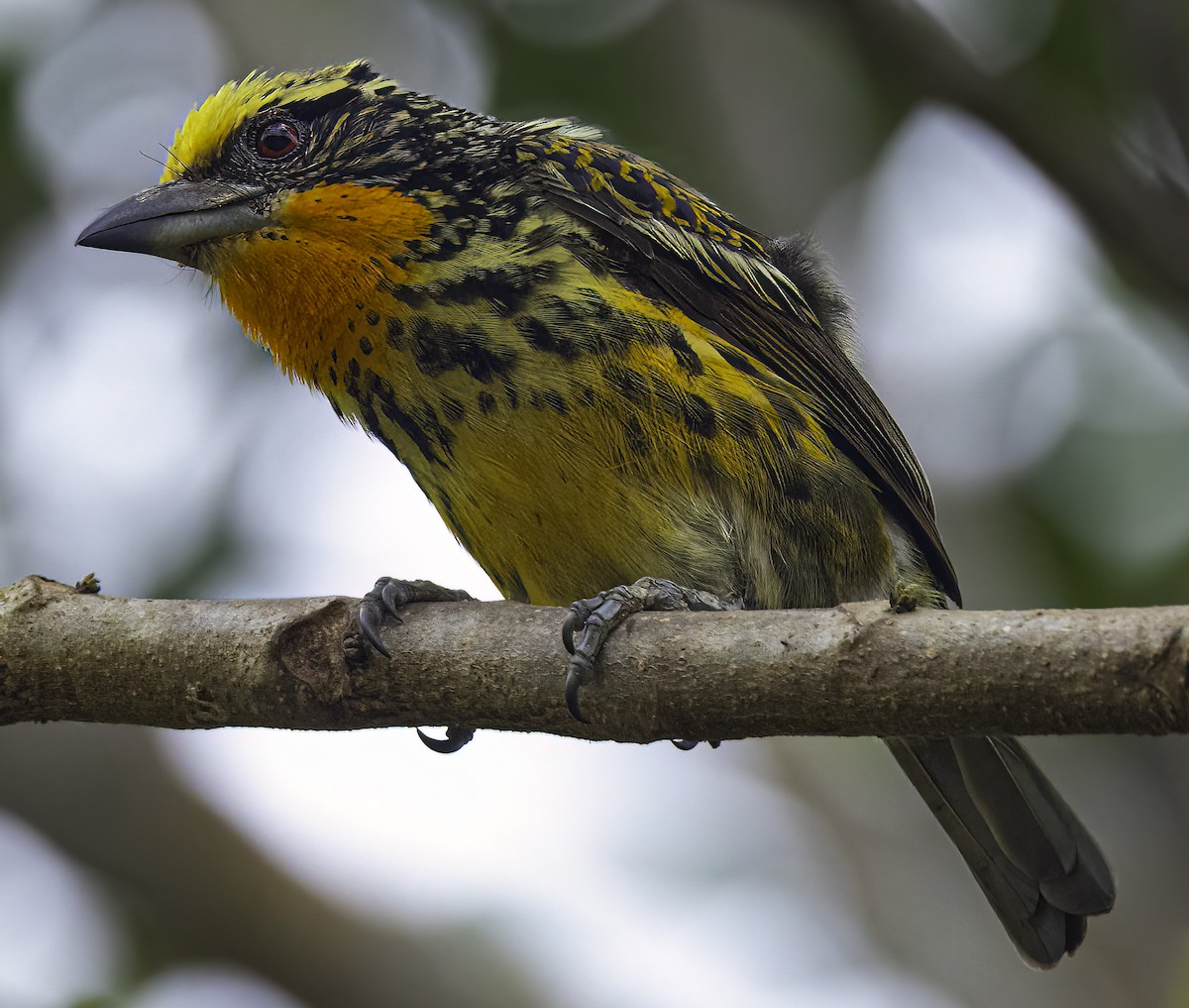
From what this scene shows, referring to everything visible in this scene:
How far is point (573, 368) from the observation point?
11.0ft

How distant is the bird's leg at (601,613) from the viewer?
2598 mm

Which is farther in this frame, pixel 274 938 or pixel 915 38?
pixel 274 938

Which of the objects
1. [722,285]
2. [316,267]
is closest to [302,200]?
[316,267]

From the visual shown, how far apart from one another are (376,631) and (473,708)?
238 millimetres

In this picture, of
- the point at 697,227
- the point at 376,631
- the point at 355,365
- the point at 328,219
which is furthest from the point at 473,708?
the point at 697,227

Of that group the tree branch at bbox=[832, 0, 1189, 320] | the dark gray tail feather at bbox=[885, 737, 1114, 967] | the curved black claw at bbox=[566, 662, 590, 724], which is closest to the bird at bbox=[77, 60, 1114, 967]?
the dark gray tail feather at bbox=[885, 737, 1114, 967]

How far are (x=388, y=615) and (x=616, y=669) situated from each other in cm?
51

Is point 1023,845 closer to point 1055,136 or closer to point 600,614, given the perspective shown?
point 600,614

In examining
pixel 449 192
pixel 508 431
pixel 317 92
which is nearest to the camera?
pixel 508 431

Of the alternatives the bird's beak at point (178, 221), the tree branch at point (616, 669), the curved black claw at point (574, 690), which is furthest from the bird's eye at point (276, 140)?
the curved black claw at point (574, 690)

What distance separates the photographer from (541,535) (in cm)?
349

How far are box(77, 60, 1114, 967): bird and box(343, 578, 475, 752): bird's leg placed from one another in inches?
0.8

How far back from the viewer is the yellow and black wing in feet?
12.0

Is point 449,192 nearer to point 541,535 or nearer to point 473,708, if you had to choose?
point 541,535
